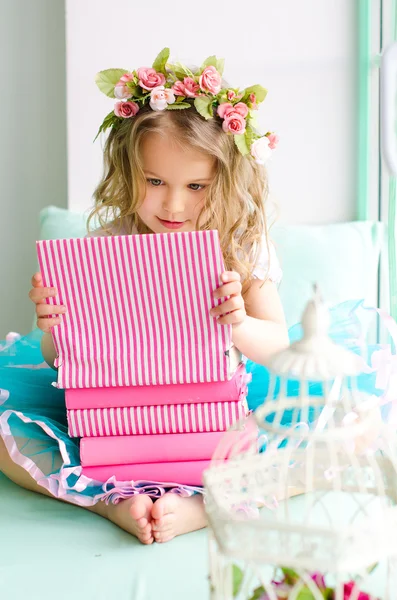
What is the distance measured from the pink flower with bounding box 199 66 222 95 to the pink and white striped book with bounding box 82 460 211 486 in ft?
2.14

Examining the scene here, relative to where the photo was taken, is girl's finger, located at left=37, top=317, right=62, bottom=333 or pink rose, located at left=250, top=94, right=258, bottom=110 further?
pink rose, located at left=250, top=94, right=258, bottom=110

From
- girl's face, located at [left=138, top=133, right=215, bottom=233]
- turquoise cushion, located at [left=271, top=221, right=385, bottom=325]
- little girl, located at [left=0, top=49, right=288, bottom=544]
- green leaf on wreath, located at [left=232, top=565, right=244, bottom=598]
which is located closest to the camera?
green leaf on wreath, located at [left=232, top=565, right=244, bottom=598]

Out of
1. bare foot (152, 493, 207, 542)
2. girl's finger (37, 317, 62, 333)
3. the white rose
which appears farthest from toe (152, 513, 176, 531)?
the white rose

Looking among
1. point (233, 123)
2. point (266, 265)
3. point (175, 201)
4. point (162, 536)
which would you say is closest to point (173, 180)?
point (175, 201)

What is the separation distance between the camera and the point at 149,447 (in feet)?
4.02

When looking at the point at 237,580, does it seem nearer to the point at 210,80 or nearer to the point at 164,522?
the point at 164,522

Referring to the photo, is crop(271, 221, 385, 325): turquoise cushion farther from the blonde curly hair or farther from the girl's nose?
the girl's nose

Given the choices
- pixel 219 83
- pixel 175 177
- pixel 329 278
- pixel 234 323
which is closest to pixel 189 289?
pixel 234 323

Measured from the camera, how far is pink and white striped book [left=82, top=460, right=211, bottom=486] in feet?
4.00

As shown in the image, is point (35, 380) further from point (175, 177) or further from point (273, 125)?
point (273, 125)

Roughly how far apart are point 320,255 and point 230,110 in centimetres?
57

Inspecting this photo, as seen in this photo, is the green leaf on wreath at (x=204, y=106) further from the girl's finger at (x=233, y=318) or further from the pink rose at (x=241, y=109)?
the girl's finger at (x=233, y=318)

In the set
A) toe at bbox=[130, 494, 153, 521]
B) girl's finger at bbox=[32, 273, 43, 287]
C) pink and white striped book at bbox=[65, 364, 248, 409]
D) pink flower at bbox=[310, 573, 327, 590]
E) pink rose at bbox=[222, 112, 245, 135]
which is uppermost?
pink rose at bbox=[222, 112, 245, 135]

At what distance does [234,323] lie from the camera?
1.16 meters
